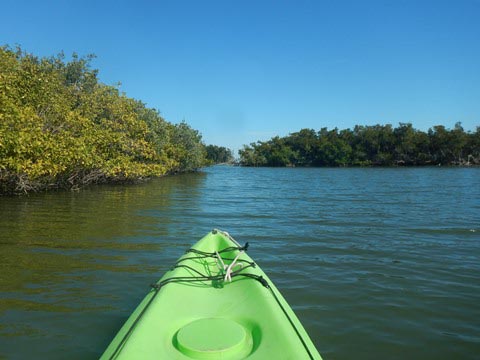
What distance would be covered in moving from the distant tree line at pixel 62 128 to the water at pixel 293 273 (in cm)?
252

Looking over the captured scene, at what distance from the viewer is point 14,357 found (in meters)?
3.78

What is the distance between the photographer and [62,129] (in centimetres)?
1830

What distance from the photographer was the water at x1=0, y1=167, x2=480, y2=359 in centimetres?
425

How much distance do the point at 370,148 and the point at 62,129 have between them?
85676 millimetres

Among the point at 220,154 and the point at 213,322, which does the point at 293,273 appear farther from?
the point at 220,154

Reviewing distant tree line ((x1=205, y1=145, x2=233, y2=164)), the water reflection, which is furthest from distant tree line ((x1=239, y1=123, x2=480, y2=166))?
the water reflection

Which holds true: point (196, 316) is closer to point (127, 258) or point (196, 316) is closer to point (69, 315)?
point (69, 315)

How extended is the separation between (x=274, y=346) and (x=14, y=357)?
278 centimetres

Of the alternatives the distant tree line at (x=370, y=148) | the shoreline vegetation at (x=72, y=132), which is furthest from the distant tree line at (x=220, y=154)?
the shoreline vegetation at (x=72, y=132)

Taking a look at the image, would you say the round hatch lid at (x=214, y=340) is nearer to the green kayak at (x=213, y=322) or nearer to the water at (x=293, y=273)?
the green kayak at (x=213, y=322)

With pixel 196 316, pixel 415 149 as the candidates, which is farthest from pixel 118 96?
pixel 415 149

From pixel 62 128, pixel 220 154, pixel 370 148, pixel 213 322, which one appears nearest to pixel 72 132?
pixel 62 128

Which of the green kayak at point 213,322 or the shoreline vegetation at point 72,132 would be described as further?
the shoreline vegetation at point 72,132

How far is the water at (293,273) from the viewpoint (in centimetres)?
425
